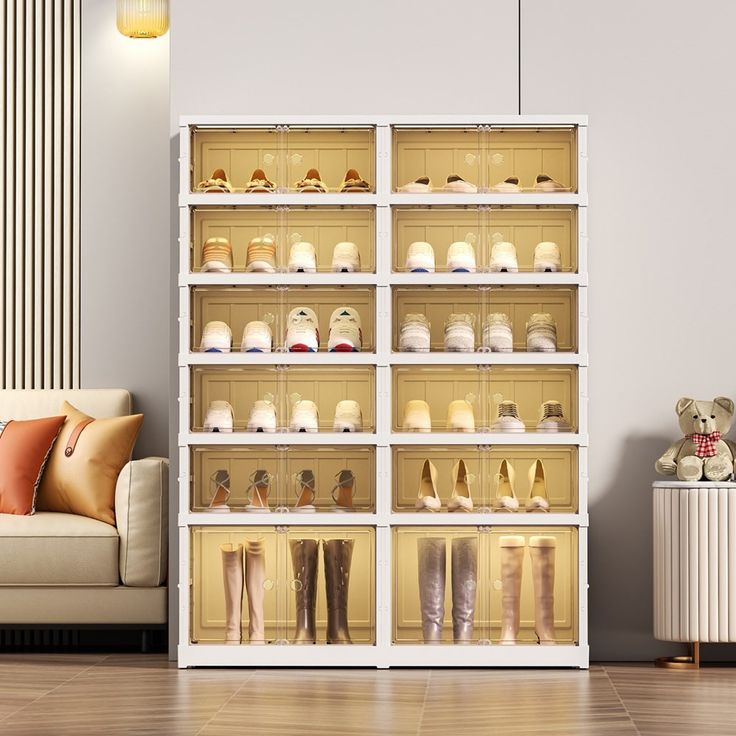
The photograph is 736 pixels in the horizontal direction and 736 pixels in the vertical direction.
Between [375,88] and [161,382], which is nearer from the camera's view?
[375,88]

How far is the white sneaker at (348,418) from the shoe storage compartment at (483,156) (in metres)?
0.87

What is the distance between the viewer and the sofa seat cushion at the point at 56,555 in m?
4.39

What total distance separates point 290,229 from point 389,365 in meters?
0.68

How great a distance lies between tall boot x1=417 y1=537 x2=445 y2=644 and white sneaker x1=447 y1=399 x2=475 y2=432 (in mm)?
421

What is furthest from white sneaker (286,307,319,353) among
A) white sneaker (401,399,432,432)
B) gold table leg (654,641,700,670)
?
gold table leg (654,641,700,670)

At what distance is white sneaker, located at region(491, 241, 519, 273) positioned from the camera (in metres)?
4.27

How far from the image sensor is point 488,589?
4.25 meters

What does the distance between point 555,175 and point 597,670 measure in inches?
73.6

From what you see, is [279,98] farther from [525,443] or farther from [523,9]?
[525,443]

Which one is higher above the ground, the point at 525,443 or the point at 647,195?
the point at 647,195

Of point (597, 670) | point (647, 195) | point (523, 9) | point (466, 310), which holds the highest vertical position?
point (523, 9)

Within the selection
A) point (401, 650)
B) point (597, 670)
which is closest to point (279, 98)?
point (401, 650)

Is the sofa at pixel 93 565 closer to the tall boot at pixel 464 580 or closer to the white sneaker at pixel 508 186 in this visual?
the tall boot at pixel 464 580

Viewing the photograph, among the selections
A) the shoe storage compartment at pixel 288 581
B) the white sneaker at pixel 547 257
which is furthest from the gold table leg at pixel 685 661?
the white sneaker at pixel 547 257
